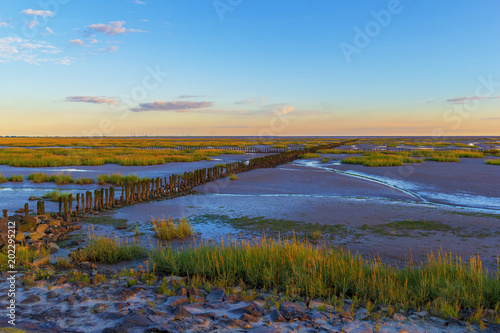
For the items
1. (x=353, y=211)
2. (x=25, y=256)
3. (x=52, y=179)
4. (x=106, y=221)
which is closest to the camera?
(x=25, y=256)

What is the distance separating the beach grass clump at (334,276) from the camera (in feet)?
16.6

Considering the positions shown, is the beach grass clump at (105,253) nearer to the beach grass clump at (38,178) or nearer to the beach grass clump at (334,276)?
the beach grass clump at (334,276)

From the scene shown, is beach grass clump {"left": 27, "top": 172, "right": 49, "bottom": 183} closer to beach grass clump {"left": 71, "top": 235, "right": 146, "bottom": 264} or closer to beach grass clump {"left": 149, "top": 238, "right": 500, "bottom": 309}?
beach grass clump {"left": 71, "top": 235, "right": 146, "bottom": 264}

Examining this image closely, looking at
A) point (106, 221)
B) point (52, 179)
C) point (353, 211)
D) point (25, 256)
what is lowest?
point (106, 221)

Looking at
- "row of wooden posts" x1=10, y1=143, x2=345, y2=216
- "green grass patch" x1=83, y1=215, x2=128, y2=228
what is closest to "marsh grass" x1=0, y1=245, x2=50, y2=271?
"green grass patch" x1=83, y1=215, x2=128, y2=228

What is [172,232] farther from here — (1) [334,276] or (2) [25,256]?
(1) [334,276]

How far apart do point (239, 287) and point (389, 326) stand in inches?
95.4

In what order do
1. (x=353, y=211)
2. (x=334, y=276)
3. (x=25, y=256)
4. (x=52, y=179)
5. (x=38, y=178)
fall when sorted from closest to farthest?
(x=334, y=276), (x=25, y=256), (x=353, y=211), (x=38, y=178), (x=52, y=179)

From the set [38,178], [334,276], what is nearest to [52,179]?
[38,178]

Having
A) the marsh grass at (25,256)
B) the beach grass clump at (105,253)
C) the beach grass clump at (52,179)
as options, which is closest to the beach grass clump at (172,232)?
the beach grass clump at (105,253)

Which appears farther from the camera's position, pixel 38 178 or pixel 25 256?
pixel 38 178

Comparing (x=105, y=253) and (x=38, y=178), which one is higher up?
(x=38, y=178)

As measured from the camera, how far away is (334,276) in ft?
→ 18.4

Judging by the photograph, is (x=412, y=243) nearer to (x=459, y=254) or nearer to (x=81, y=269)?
(x=459, y=254)
